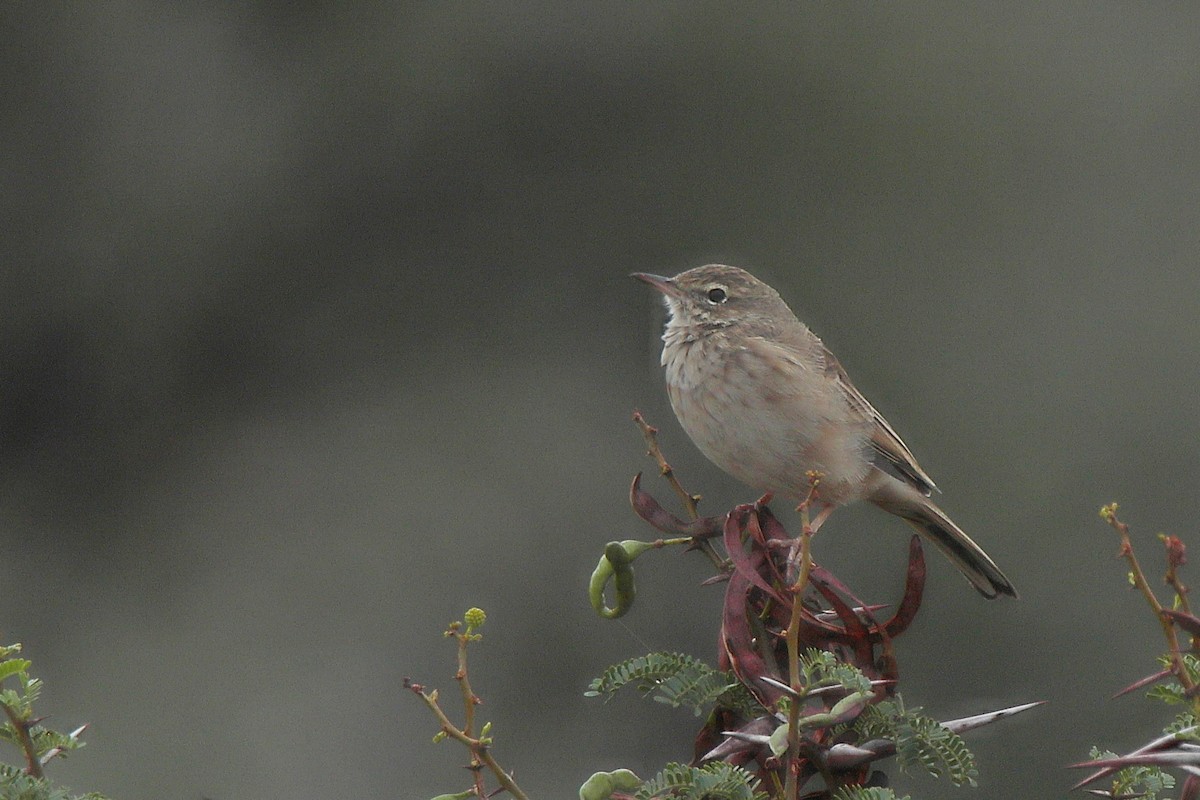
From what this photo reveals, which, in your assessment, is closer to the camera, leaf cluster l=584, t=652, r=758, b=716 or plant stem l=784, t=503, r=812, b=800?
Answer: plant stem l=784, t=503, r=812, b=800

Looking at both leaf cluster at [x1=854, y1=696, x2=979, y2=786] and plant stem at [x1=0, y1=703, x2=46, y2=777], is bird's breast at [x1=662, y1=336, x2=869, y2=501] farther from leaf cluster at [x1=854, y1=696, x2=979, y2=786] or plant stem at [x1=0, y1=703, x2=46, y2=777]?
plant stem at [x1=0, y1=703, x2=46, y2=777]

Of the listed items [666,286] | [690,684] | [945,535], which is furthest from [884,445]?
[690,684]

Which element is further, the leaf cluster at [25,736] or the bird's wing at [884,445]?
the bird's wing at [884,445]

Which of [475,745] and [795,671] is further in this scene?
[475,745]

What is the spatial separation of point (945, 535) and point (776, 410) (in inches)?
21.2

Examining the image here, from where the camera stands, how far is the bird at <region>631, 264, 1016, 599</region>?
3193mm

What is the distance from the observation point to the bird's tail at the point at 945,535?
10.4 feet

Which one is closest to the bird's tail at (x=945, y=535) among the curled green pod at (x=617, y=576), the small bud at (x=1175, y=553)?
the curled green pod at (x=617, y=576)

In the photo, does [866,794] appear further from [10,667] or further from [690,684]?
[10,667]

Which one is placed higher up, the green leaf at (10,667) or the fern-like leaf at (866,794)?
the green leaf at (10,667)

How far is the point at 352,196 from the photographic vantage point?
6633mm

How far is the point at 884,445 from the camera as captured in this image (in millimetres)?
3535

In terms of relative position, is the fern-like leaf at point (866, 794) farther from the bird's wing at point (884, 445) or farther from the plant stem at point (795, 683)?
the bird's wing at point (884, 445)

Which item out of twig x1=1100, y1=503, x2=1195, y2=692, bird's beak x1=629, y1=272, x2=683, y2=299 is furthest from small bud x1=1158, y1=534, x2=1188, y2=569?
bird's beak x1=629, y1=272, x2=683, y2=299
